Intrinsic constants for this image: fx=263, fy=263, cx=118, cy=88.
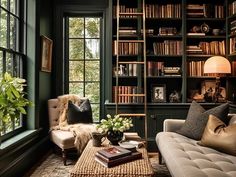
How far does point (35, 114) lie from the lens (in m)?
3.58

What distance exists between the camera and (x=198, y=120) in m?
3.11

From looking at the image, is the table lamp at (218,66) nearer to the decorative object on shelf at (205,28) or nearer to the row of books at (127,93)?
the decorative object on shelf at (205,28)

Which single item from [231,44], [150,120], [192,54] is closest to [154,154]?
[150,120]

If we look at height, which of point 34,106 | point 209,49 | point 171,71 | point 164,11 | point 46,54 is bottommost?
point 34,106

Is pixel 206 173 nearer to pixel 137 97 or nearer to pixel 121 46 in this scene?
pixel 137 97

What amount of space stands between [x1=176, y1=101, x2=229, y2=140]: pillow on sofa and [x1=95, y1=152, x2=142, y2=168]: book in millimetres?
1033

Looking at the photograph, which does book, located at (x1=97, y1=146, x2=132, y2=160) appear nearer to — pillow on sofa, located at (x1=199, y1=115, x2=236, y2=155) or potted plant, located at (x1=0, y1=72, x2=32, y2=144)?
potted plant, located at (x1=0, y1=72, x2=32, y2=144)

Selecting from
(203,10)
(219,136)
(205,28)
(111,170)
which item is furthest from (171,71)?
(111,170)

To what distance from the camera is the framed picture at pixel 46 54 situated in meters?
3.89

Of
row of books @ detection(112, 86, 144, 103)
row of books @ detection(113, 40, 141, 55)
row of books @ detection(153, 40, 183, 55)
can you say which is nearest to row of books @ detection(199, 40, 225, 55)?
row of books @ detection(153, 40, 183, 55)

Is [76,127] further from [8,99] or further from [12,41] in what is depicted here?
[8,99]

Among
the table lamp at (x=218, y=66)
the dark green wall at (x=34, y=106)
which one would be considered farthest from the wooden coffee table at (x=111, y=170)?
the table lamp at (x=218, y=66)

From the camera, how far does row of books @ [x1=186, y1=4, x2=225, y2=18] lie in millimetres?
4387

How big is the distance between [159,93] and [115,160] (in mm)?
2450
